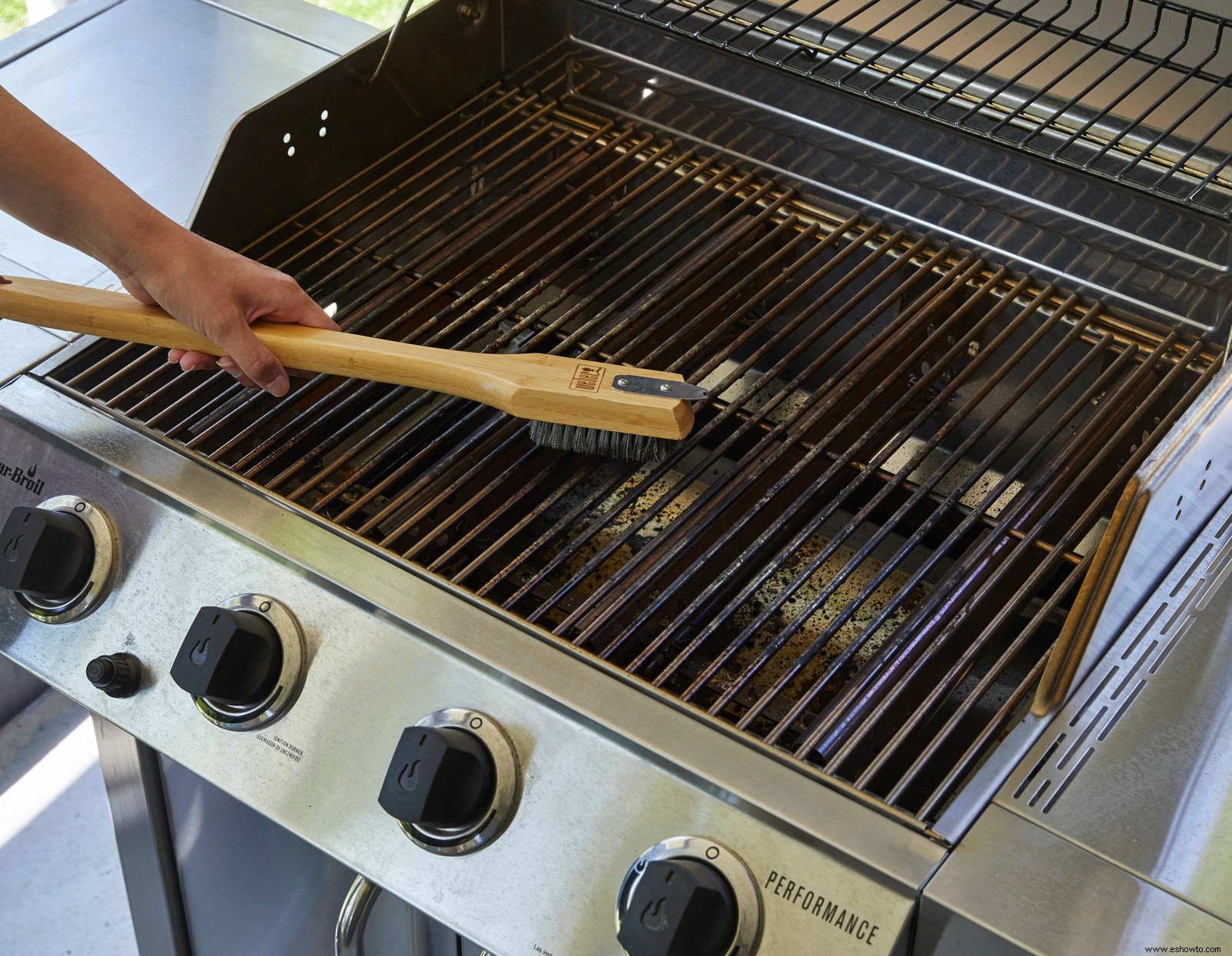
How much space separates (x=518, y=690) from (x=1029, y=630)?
0.32 metres

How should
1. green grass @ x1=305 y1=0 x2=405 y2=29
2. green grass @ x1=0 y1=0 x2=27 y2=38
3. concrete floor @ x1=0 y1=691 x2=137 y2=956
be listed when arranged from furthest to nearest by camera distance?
1. green grass @ x1=0 y1=0 x2=27 y2=38
2. green grass @ x1=305 y1=0 x2=405 y2=29
3. concrete floor @ x1=0 y1=691 x2=137 y2=956

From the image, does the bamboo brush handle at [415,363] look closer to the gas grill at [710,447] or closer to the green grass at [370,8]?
the gas grill at [710,447]

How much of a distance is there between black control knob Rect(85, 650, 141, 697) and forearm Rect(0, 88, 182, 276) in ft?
0.90

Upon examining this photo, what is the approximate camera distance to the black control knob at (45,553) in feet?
2.66

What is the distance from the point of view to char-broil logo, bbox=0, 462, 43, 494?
2.89ft

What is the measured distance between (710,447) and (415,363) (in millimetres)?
250

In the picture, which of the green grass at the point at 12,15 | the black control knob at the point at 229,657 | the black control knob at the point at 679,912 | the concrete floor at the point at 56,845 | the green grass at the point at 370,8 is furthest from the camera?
the green grass at the point at 12,15

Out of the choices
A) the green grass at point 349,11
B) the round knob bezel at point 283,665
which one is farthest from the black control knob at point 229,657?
the green grass at point 349,11

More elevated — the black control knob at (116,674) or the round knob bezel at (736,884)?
the round knob bezel at (736,884)

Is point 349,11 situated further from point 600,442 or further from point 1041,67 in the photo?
point 600,442

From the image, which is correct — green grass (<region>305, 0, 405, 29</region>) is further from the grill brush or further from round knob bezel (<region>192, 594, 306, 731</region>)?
round knob bezel (<region>192, 594, 306, 731</region>)

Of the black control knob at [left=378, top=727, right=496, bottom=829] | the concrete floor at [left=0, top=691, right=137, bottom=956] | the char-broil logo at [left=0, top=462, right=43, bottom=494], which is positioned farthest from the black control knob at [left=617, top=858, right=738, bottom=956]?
the concrete floor at [left=0, top=691, right=137, bottom=956]

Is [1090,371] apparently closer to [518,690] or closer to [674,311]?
[674,311]

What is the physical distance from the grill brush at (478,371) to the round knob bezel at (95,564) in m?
0.13
